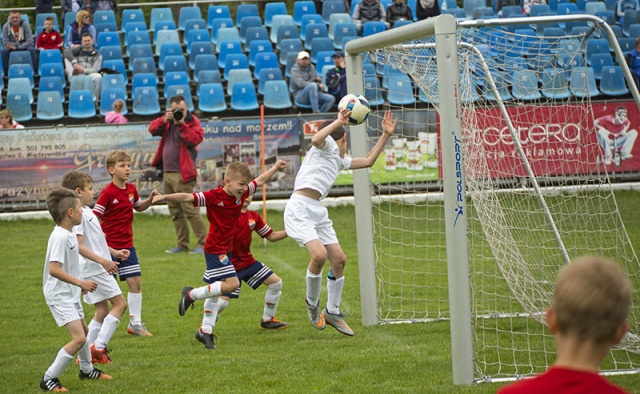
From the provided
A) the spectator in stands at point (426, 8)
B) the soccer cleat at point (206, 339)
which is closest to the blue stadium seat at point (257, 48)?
the spectator in stands at point (426, 8)

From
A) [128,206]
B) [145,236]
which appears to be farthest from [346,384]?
[145,236]

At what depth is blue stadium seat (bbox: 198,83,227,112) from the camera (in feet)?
60.8

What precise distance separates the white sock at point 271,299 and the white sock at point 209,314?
0.70m

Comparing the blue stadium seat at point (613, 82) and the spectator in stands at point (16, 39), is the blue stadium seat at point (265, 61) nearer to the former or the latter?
the spectator in stands at point (16, 39)

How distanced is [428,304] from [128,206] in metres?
3.38

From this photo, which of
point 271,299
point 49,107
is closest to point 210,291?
point 271,299

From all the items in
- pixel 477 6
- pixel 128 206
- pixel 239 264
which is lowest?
pixel 239 264

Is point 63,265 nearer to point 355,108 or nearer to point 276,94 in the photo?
point 355,108

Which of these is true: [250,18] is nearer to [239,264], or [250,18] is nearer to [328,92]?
[328,92]

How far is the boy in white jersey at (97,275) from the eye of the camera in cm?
711

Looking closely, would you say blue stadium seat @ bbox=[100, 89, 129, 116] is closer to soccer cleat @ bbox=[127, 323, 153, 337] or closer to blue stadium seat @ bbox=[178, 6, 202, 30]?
blue stadium seat @ bbox=[178, 6, 202, 30]

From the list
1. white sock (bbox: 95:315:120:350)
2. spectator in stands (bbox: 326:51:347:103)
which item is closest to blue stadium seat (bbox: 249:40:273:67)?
spectator in stands (bbox: 326:51:347:103)

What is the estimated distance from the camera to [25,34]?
20359 millimetres

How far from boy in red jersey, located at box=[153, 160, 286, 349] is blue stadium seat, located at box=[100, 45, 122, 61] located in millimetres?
13532
